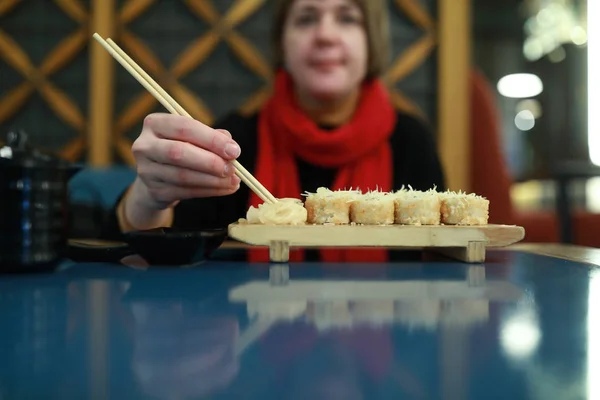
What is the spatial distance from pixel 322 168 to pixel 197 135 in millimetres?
680

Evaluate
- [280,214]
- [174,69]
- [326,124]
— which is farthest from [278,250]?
[174,69]

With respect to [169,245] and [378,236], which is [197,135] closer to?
[169,245]

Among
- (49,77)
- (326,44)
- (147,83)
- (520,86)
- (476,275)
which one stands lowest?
(476,275)

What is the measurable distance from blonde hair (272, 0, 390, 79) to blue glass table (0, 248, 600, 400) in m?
0.82

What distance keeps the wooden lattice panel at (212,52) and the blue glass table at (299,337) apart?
1.88 m

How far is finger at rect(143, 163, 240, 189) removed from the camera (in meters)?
0.65

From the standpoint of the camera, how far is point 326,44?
1.13m

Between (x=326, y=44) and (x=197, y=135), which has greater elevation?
(x=326, y=44)

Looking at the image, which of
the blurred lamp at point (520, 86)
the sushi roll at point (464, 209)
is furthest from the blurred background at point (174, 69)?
the blurred lamp at point (520, 86)

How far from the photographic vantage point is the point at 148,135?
26.0 inches

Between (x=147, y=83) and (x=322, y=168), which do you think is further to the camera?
(x=322, y=168)

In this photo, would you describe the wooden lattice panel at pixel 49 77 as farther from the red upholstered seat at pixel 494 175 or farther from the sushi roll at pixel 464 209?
the sushi roll at pixel 464 209

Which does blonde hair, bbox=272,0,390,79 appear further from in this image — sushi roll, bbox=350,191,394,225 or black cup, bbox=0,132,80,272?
black cup, bbox=0,132,80,272

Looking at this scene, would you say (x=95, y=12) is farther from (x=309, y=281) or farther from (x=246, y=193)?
(x=309, y=281)
